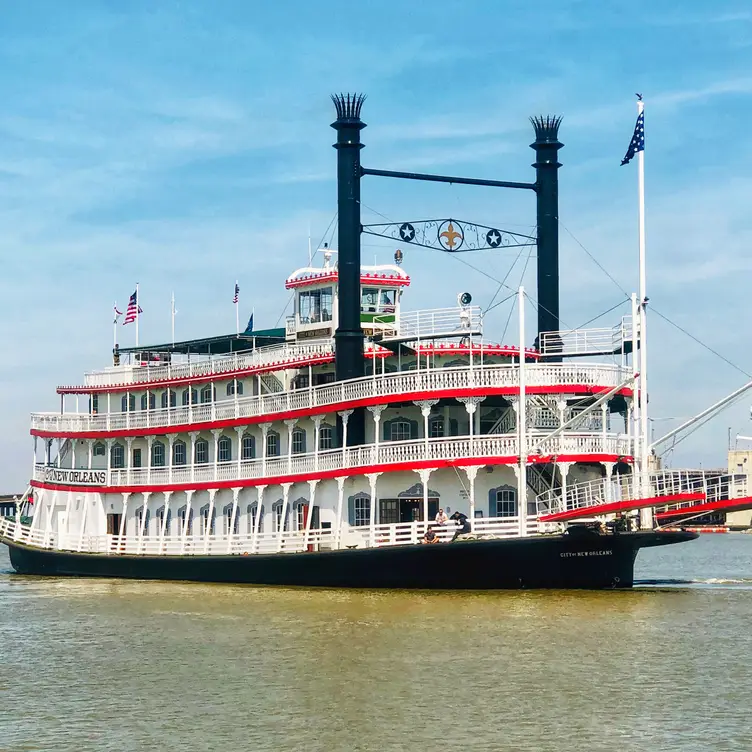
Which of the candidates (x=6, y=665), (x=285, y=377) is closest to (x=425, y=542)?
(x=285, y=377)

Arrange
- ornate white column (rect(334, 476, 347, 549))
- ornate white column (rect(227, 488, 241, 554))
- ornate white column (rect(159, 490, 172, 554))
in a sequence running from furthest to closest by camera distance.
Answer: ornate white column (rect(159, 490, 172, 554)), ornate white column (rect(227, 488, 241, 554)), ornate white column (rect(334, 476, 347, 549))

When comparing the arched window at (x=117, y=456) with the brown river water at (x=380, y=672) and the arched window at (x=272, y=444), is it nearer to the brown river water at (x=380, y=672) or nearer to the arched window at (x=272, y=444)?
the arched window at (x=272, y=444)

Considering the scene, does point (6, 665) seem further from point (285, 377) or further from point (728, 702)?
point (285, 377)

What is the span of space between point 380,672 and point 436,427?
645 inches

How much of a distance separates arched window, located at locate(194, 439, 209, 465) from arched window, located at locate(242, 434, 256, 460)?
189 cm

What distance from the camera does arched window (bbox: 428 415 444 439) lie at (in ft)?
140

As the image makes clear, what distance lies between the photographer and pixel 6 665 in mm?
29328

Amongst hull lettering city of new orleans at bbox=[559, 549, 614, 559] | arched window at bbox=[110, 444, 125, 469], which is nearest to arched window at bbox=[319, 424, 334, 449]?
hull lettering city of new orleans at bbox=[559, 549, 614, 559]

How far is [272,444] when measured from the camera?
4656cm

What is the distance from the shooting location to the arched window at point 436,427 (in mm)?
42625

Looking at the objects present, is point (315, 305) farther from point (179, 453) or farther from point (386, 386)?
point (386, 386)

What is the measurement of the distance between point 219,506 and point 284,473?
14.1 feet

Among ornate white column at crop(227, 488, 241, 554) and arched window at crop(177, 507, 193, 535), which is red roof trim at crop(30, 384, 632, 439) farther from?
arched window at crop(177, 507, 193, 535)

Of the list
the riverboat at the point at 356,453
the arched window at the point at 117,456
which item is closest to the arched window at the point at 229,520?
the riverboat at the point at 356,453
